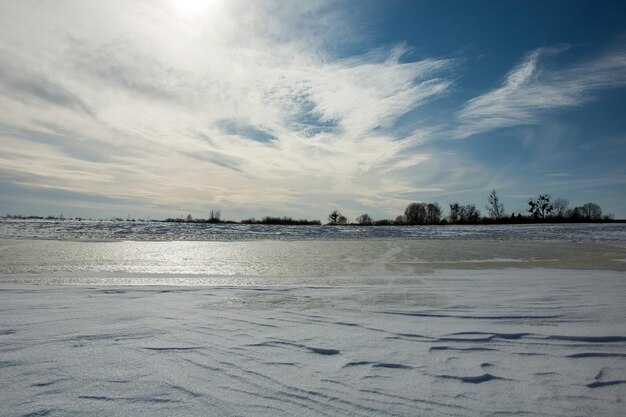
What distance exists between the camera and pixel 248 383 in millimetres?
2223

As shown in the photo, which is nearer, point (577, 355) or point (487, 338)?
point (577, 355)

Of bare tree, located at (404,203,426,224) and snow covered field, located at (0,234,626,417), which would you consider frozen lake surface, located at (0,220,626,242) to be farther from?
bare tree, located at (404,203,426,224)

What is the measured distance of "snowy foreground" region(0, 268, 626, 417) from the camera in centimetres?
200

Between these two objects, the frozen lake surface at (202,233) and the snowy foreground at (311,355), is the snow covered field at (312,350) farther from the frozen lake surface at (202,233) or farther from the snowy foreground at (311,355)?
the frozen lake surface at (202,233)

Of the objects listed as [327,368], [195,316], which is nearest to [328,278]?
[195,316]

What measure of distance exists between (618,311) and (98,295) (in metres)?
6.25

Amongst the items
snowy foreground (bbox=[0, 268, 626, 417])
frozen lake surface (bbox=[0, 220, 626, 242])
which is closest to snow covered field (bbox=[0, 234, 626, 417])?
snowy foreground (bbox=[0, 268, 626, 417])

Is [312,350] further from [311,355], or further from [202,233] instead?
[202,233]

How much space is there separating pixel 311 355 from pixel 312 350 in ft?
0.32

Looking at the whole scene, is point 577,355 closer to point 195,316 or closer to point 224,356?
point 224,356

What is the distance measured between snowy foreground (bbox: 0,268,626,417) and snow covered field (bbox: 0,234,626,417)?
0.5 inches

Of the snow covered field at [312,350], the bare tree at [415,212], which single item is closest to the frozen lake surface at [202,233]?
the snow covered field at [312,350]

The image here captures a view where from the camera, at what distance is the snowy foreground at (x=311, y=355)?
1997mm

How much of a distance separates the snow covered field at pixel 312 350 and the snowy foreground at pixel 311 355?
12mm
